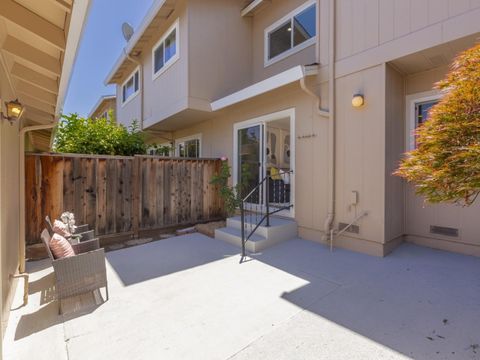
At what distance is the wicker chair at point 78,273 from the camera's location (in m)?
2.77

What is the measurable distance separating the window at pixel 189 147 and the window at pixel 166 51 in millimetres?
2154

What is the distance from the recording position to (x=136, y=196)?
225 inches

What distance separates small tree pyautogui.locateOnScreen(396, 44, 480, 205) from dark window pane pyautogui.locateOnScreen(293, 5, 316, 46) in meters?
4.35

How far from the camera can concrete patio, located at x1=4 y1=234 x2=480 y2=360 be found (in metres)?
2.14

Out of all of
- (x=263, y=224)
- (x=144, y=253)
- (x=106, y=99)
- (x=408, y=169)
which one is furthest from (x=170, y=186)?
(x=106, y=99)

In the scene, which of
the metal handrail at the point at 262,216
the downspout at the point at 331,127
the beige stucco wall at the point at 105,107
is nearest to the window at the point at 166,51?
the downspout at the point at 331,127

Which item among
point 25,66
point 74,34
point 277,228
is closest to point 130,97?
point 25,66

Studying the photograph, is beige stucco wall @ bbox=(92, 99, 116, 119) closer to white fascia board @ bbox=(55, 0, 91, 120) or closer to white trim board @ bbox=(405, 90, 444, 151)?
white fascia board @ bbox=(55, 0, 91, 120)

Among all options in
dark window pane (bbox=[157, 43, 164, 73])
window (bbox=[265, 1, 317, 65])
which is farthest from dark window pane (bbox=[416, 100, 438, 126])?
dark window pane (bbox=[157, 43, 164, 73])

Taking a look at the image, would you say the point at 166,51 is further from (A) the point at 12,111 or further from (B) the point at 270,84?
(A) the point at 12,111

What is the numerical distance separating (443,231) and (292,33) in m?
5.25

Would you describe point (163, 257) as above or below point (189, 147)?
below

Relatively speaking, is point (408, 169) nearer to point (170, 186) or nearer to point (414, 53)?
point (414, 53)

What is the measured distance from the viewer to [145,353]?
2.12m
